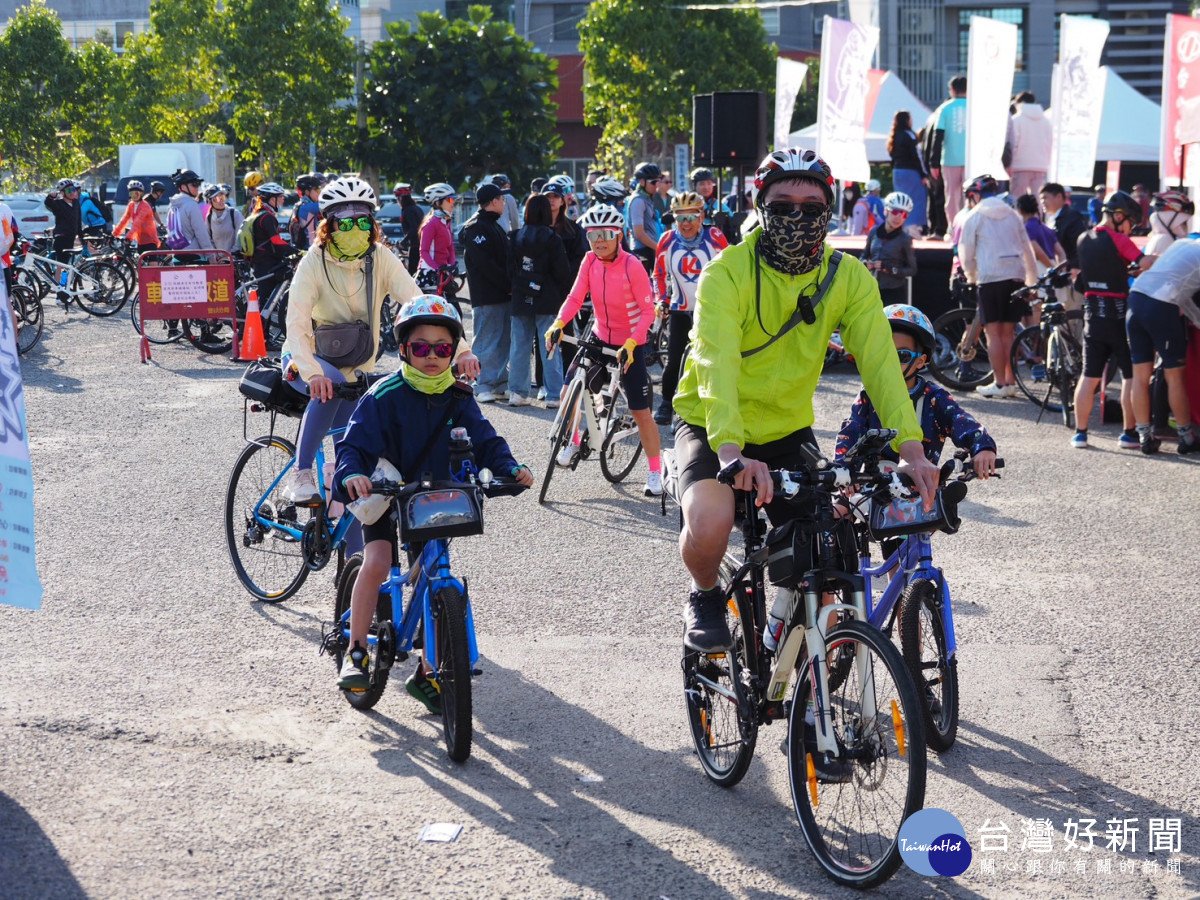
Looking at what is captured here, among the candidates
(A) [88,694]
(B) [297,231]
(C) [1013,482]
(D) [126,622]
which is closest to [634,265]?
(C) [1013,482]

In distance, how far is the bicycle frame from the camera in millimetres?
5266

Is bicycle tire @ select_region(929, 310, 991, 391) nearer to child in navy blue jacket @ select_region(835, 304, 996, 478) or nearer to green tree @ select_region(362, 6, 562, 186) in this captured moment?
child in navy blue jacket @ select_region(835, 304, 996, 478)

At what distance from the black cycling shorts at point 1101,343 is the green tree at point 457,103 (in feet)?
108

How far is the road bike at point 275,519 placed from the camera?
276 inches

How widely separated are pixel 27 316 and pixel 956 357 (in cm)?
1155

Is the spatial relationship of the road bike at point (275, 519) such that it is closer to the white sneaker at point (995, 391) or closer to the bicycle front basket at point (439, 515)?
the bicycle front basket at point (439, 515)

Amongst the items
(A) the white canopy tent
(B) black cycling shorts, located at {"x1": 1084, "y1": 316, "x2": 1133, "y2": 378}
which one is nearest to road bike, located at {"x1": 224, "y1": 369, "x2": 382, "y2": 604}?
(B) black cycling shorts, located at {"x1": 1084, "y1": 316, "x2": 1133, "y2": 378}

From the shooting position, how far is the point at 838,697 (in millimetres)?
4238

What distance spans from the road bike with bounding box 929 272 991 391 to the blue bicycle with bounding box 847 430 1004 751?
968 cm

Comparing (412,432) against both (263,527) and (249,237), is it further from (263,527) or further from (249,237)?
(249,237)

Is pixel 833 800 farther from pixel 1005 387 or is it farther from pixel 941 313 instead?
pixel 941 313

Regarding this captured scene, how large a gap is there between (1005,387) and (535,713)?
32.5ft

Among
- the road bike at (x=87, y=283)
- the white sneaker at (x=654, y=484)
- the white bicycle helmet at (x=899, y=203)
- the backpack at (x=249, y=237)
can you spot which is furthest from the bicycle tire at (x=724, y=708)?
the road bike at (x=87, y=283)

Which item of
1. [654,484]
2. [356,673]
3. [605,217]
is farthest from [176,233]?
[356,673]
